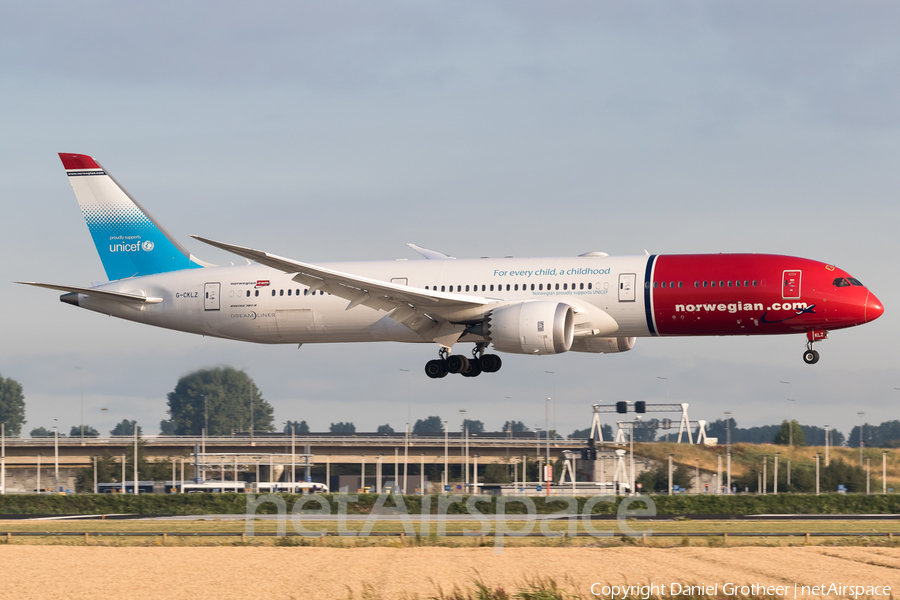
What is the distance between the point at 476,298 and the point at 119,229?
68.7ft

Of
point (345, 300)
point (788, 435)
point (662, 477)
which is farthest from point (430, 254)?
point (788, 435)

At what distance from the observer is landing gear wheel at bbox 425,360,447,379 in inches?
1852

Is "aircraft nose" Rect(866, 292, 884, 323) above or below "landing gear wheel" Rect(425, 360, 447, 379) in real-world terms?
above

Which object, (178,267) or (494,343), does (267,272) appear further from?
(494,343)

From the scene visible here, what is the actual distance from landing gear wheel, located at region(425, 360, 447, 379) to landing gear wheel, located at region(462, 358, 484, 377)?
1.13 meters

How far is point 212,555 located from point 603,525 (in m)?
17.8

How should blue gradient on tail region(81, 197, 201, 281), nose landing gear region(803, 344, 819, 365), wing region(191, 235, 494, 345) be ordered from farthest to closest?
blue gradient on tail region(81, 197, 201, 281)
nose landing gear region(803, 344, 819, 365)
wing region(191, 235, 494, 345)

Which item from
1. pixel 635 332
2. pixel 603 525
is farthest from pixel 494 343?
pixel 603 525

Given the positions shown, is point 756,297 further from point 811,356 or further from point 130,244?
point 130,244

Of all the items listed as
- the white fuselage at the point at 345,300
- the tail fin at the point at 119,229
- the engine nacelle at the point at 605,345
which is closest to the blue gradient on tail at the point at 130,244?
the tail fin at the point at 119,229

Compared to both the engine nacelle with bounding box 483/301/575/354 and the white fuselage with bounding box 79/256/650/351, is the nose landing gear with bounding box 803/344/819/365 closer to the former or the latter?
the white fuselage with bounding box 79/256/650/351

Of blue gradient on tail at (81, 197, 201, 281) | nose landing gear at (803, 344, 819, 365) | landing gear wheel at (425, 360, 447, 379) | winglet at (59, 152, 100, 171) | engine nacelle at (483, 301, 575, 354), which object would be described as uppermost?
winglet at (59, 152, 100, 171)

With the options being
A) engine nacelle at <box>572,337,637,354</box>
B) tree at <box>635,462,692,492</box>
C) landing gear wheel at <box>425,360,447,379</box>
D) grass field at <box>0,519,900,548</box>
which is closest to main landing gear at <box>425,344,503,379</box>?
landing gear wheel at <box>425,360,447,379</box>

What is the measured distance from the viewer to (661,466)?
9994 cm
